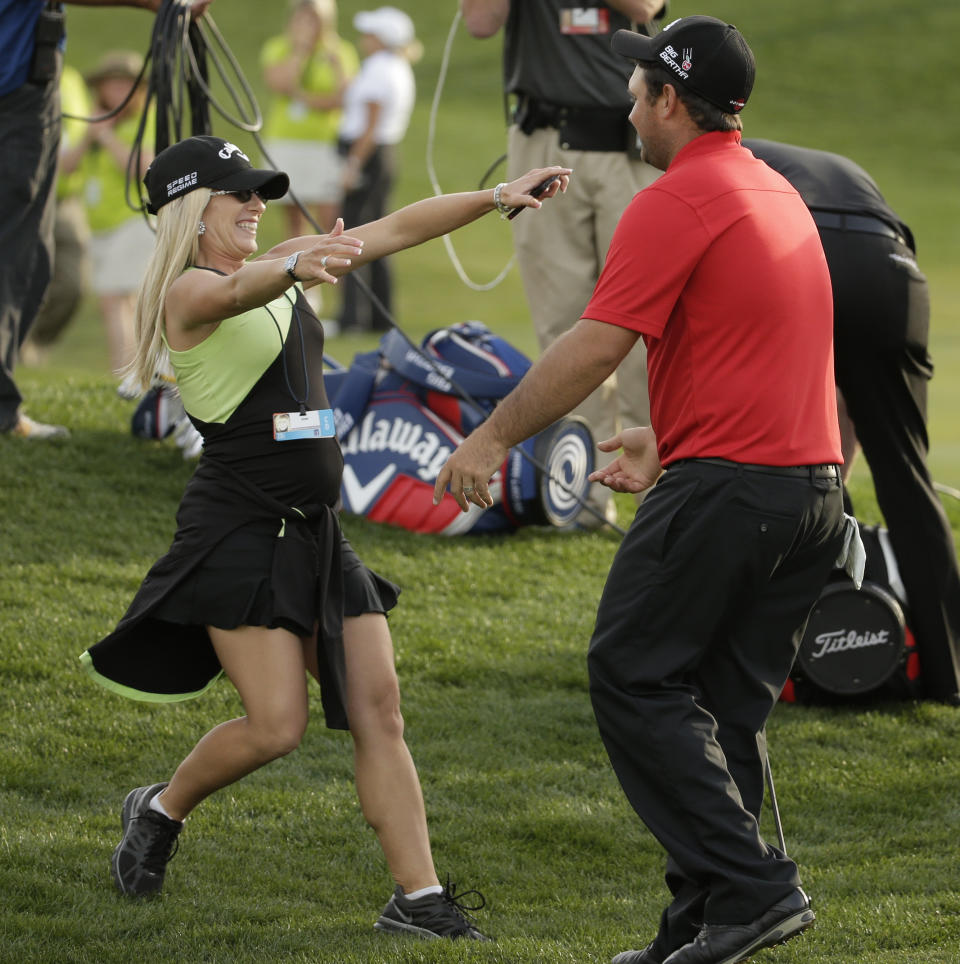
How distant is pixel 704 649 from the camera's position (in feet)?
12.0

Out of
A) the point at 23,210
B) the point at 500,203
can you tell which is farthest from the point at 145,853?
the point at 23,210

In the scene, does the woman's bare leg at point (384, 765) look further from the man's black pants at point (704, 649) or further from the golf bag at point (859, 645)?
the golf bag at point (859, 645)

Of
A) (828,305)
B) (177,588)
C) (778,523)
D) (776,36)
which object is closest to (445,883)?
(177,588)

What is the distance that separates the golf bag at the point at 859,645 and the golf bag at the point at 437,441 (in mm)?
1759

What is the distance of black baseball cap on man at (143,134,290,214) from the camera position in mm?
4062

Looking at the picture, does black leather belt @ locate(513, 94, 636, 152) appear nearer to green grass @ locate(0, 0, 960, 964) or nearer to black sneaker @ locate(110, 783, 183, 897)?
green grass @ locate(0, 0, 960, 964)

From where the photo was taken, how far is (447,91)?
33.1m

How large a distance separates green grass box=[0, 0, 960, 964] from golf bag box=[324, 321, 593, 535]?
148 millimetres

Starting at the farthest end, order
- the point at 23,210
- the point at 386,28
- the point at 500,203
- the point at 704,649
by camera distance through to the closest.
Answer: the point at 386,28, the point at 23,210, the point at 500,203, the point at 704,649

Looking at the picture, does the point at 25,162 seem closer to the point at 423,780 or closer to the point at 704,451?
the point at 423,780

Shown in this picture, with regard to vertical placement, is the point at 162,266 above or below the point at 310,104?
below

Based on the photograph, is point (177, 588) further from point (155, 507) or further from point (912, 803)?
point (155, 507)

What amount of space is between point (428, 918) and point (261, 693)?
0.68 metres

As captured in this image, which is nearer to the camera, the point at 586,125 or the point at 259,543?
the point at 259,543
